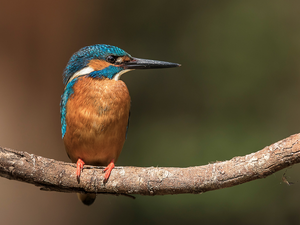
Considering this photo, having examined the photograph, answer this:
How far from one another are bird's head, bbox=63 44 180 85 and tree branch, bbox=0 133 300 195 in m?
0.49

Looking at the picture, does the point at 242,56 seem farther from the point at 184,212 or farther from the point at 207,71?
the point at 184,212

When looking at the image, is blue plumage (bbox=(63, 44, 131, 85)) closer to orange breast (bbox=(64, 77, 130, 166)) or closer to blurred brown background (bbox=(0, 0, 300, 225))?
orange breast (bbox=(64, 77, 130, 166))

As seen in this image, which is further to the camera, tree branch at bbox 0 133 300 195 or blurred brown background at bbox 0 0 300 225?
blurred brown background at bbox 0 0 300 225

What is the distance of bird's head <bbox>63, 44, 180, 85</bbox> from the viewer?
1.54m

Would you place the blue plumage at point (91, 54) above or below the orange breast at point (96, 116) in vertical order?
above

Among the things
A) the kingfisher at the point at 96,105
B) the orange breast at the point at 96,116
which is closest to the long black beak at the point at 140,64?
the kingfisher at the point at 96,105

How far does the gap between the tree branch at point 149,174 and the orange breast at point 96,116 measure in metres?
0.13

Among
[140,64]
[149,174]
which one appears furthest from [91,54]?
[149,174]

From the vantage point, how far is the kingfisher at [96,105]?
1449 millimetres

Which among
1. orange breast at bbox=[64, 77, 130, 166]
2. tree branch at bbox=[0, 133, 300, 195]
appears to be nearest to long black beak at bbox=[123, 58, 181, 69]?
orange breast at bbox=[64, 77, 130, 166]

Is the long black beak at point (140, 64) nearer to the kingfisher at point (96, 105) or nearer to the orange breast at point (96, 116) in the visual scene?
the kingfisher at point (96, 105)

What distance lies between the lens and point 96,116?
4.72 feet

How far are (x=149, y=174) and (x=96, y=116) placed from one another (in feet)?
1.24

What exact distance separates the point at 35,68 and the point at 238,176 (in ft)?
7.66
